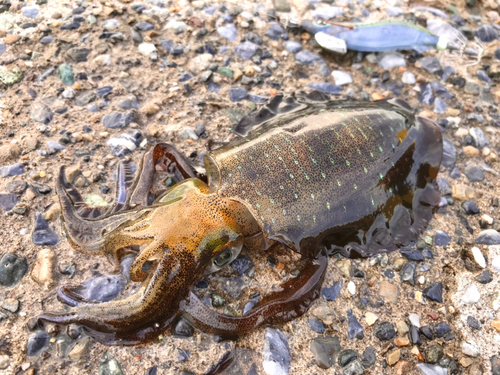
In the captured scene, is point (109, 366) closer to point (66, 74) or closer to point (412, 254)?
point (412, 254)

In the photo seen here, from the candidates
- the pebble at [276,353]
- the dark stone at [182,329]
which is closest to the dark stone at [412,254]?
the pebble at [276,353]

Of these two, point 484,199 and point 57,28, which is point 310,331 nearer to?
point 484,199

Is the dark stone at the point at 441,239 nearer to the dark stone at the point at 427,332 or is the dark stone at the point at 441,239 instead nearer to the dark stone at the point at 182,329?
the dark stone at the point at 427,332

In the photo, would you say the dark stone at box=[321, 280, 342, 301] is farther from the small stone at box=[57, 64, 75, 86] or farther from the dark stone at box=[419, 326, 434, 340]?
the small stone at box=[57, 64, 75, 86]

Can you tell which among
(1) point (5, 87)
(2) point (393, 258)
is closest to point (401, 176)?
(2) point (393, 258)

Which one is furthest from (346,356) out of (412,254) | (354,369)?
(412,254)
